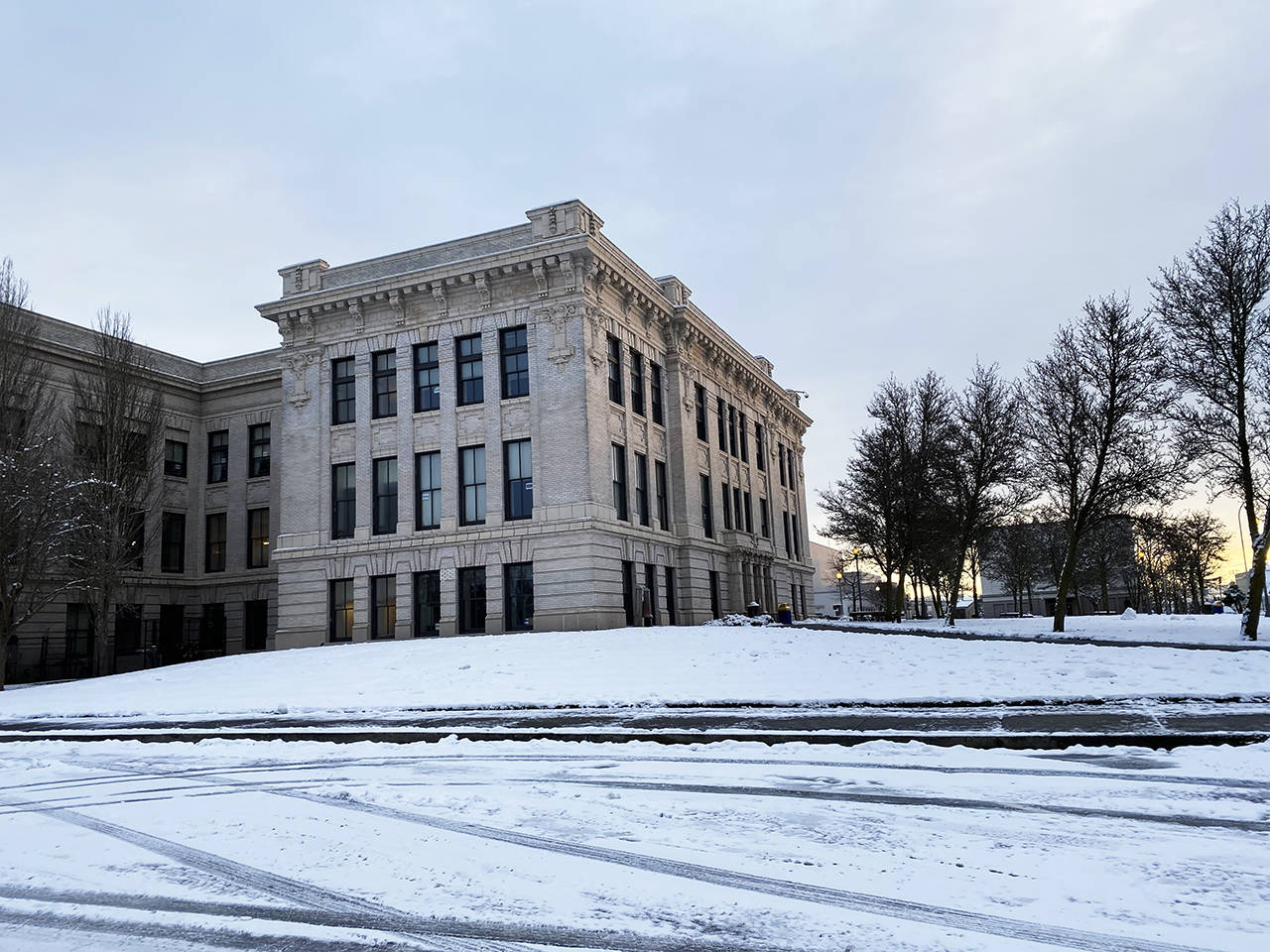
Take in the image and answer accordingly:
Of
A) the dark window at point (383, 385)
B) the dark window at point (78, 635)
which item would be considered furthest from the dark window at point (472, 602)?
the dark window at point (78, 635)

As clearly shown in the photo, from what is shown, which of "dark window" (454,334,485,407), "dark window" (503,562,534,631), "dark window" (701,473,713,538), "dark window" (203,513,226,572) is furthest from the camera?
"dark window" (203,513,226,572)

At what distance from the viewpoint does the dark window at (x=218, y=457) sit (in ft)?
139

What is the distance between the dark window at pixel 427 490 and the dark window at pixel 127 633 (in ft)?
50.6

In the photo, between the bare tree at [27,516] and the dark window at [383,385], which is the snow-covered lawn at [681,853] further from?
the dark window at [383,385]

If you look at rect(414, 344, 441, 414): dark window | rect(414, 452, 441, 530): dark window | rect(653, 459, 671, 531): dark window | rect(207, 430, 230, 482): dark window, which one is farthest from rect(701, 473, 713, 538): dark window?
rect(207, 430, 230, 482): dark window

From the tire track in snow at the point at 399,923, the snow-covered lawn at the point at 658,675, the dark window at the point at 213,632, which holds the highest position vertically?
the dark window at the point at 213,632

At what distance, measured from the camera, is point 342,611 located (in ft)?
107

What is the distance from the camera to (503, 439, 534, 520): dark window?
30672 millimetres

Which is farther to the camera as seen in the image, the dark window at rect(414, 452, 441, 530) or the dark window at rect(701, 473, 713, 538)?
the dark window at rect(701, 473, 713, 538)

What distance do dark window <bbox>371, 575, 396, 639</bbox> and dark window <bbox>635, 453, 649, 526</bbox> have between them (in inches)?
376

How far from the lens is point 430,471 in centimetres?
3216

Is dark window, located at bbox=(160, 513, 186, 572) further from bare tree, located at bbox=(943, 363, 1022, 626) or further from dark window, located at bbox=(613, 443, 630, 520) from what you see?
bare tree, located at bbox=(943, 363, 1022, 626)

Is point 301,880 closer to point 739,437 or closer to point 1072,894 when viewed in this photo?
point 1072,894

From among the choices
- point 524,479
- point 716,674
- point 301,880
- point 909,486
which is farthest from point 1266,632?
point 301,880
